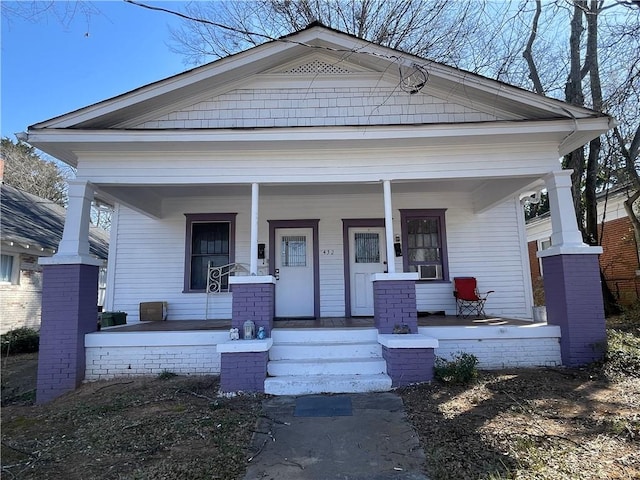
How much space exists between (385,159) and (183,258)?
483 cm

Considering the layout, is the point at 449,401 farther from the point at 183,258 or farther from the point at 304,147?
the point at 183,258

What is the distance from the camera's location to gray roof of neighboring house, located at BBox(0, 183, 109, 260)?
1141cm

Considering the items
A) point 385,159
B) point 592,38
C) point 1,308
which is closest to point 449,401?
point 385,159

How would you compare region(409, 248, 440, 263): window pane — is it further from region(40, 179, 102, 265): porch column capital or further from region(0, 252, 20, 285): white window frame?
region(0, 252, 20, 285): white window frame

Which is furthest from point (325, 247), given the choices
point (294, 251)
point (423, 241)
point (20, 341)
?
point (20, 341)

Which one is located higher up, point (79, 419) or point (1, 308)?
point (1, 308)

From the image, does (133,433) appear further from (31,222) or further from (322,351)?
(31,222)

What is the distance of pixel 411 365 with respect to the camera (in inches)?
197

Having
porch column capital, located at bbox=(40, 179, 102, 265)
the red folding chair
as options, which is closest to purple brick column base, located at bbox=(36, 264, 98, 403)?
porch column capital, located at bbox=(40, 179, 102, 265)

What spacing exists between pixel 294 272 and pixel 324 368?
3.13 m

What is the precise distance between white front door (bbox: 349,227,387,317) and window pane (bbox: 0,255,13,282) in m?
10.2

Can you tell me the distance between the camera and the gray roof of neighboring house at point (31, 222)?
11.4 m

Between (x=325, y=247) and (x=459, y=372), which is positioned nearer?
(x=459, y=372)

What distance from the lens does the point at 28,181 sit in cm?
2405
